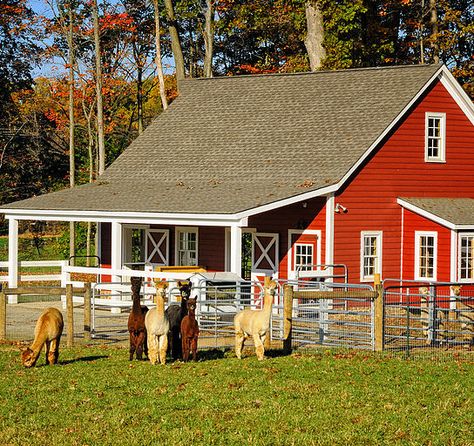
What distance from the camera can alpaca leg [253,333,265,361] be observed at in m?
17.8

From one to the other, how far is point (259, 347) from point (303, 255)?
11.8m

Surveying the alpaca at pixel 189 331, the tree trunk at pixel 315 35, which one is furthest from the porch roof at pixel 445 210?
the alpaca at pixel 189 331

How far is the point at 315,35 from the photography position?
42469mm

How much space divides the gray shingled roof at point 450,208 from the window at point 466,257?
0.52 metres

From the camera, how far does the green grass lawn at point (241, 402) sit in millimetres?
12070

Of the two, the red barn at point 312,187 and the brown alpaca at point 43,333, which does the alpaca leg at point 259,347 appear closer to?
the brown alpaca at point 43,333

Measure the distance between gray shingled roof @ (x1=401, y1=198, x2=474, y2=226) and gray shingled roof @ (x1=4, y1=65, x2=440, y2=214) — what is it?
7.81ft

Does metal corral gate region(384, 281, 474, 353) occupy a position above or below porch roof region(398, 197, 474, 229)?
below

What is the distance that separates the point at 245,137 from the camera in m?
33.2

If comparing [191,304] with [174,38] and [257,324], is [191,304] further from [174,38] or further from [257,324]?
[174,38]

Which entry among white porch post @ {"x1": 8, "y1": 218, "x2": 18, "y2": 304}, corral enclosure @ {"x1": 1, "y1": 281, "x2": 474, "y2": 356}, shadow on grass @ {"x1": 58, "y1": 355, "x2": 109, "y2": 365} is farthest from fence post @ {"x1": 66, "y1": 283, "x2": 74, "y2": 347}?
white porch post @ {"x1": 8, "y1": 218, "x2": 18, "y2": 304}

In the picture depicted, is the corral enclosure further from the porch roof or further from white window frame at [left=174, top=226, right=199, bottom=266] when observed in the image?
white window frame at [left=174, top=226, right=199, bottom=266]

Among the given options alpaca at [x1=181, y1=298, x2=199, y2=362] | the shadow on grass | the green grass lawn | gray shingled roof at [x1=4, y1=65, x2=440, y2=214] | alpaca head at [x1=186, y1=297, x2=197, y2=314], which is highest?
gray shingled roof at [x1=4, y1=65, x2=440, y2=214]

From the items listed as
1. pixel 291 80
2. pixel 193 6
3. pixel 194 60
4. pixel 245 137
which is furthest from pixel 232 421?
pixel 194 60
